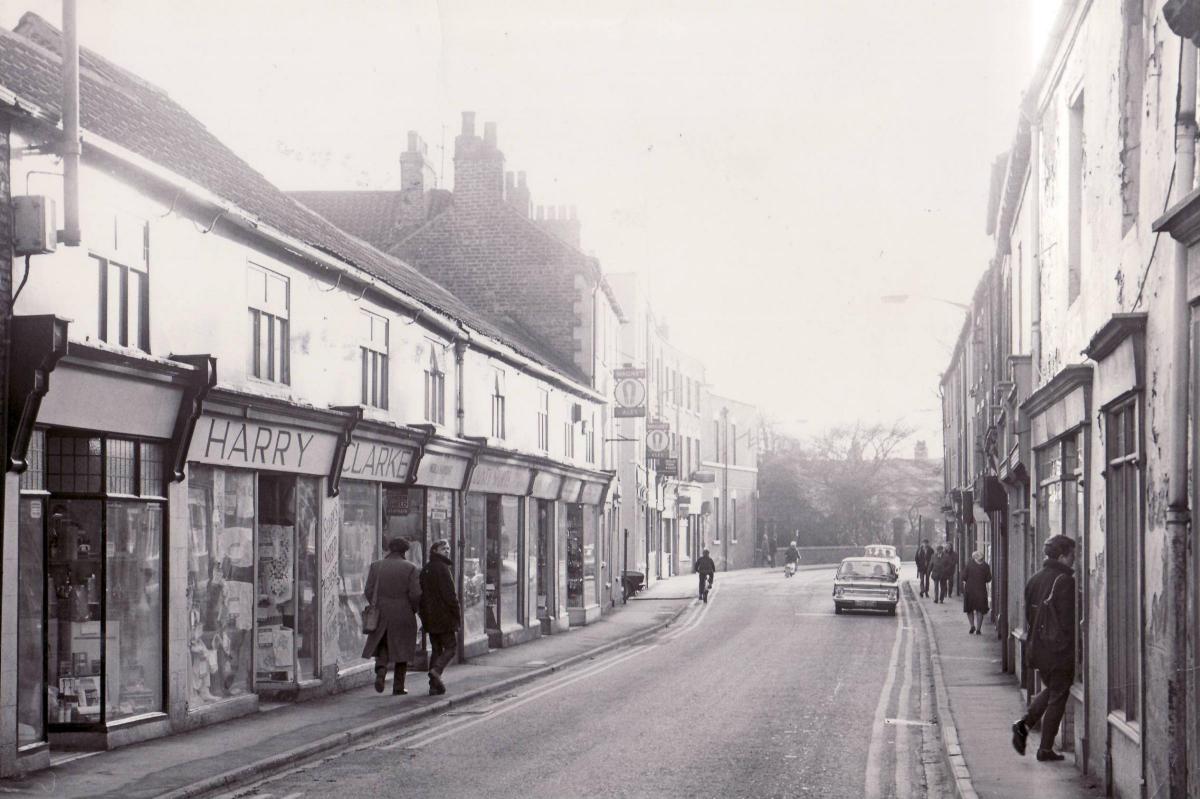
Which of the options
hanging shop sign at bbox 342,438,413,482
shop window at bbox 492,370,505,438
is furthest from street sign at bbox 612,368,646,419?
hanging shop sign at bbox 342,438,413,482

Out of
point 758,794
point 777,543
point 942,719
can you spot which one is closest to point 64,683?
point 758,794

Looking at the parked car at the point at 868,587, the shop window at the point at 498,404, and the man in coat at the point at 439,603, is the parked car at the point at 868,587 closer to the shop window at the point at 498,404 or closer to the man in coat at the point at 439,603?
the shop window at the point at 498,404

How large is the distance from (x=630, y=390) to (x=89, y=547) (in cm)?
2853

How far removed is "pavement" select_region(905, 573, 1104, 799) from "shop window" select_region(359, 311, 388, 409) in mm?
8414

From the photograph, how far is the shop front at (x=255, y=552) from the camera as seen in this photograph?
14.5 meters

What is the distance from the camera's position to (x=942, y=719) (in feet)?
50.8

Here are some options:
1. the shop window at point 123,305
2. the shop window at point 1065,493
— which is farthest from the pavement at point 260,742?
the shop window at point 1065,493

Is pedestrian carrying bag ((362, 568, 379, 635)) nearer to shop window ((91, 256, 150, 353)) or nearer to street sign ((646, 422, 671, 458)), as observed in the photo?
shop window ((91, 256, 150, 353))

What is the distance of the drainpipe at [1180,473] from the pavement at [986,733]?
9.84 feet

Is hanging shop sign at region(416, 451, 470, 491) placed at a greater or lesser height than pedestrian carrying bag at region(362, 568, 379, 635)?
greater

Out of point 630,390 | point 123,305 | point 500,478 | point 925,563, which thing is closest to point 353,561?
point 123,305

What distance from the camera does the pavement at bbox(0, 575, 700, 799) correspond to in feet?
35.3

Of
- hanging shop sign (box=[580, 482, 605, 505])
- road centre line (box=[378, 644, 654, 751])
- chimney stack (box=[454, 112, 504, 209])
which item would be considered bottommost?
road centre line (box=[378, 644, 654, 751])

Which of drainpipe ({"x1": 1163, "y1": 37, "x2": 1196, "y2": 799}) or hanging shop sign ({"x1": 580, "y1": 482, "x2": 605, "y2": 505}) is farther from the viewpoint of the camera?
hanging shop sign ({"x1": 580, "y1": 482, "x2": 605, "y2": 505})
